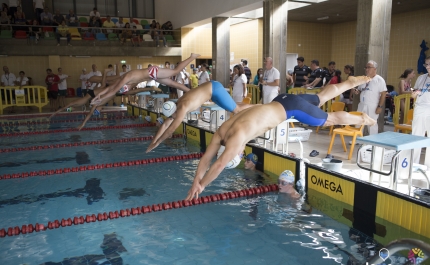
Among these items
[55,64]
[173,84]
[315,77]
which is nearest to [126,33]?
[55,64]

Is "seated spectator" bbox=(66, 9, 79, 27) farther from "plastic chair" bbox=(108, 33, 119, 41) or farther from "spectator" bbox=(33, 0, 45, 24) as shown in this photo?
"plastic chair" bbox=(108, 33, 119, 41)

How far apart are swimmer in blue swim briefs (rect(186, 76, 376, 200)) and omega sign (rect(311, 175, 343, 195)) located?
84cm

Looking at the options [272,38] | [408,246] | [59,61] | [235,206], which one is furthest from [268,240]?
[59,61]

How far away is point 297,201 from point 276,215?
0.51 m

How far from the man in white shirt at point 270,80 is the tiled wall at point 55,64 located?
36.1 ft

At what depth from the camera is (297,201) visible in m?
4.57

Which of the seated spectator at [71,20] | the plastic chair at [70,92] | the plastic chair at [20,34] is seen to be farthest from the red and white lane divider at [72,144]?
the seated spectator at [71,20]

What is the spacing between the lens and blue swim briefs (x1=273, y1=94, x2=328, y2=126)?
145 inches

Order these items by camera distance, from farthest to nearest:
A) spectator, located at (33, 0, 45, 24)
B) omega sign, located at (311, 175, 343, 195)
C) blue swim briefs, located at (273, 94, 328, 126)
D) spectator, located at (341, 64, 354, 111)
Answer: spectator, located at (33, 0, 45, 24), spectator, located at (341, 64, 354, 111), omega sign, located at (311, 175, 343, 195), blue swim briefs, located at (273, 94, 328, 126)

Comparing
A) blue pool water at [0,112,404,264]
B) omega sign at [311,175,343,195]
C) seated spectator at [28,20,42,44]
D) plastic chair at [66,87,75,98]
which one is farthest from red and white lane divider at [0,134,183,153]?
seated spectator at [28,20,42,44]

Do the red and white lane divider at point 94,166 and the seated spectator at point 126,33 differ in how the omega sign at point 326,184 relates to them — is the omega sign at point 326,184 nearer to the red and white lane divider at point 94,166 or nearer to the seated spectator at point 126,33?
the red and white lane divider at point 94,166

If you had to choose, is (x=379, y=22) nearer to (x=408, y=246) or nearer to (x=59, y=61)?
(x=408, y=246)

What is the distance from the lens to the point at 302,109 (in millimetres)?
3723

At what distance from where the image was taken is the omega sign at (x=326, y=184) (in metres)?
4.34
